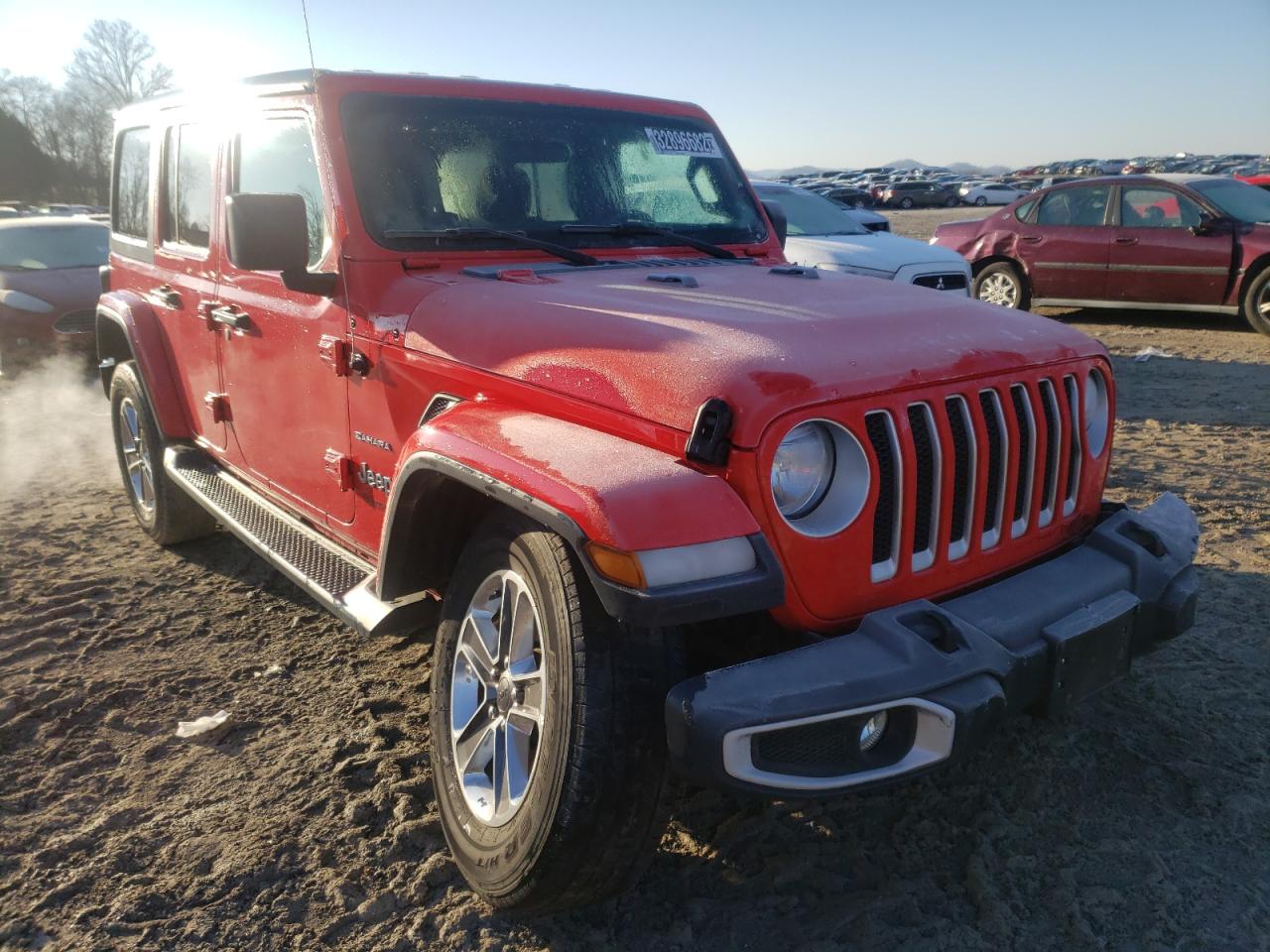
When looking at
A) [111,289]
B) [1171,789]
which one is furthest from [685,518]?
[111,289]

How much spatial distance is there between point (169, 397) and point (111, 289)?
1.09m

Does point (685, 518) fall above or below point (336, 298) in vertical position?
below

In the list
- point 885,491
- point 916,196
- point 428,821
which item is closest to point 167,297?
point 428,821

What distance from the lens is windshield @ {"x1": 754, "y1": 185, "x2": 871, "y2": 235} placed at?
9.49 metres

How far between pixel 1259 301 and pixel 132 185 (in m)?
9.87

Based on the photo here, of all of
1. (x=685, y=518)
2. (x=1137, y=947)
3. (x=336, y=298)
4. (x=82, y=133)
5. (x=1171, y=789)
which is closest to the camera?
(x=685, y=518)

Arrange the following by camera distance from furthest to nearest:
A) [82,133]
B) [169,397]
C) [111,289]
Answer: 1. [82,133]
2. [111,289]
3. [169,397]

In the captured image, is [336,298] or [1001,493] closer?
[1001,493]

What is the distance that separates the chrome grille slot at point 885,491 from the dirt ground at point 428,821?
2.43 feet

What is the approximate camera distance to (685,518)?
77.5 inches

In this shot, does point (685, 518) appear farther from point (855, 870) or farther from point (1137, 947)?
point (1137, 947)

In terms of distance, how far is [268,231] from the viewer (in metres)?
2.79

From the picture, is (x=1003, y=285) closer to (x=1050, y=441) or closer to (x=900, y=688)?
(x=1050, y=441)

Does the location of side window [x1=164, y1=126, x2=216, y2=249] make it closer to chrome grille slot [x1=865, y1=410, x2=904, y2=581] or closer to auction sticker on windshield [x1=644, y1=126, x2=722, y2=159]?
auction sticker on windshield [x1=644, y1=126, x2=722, y2=159]
